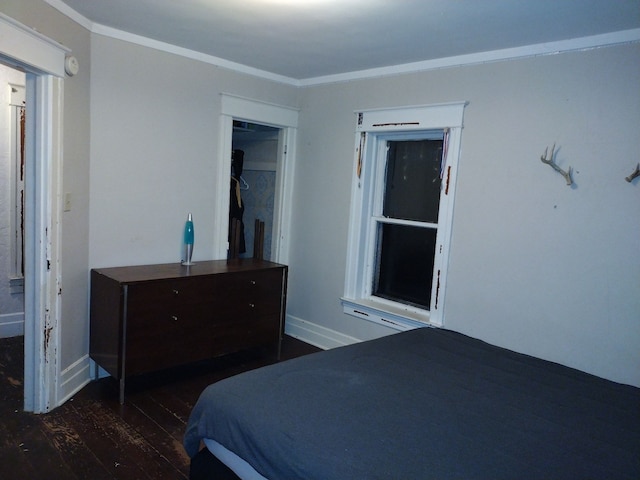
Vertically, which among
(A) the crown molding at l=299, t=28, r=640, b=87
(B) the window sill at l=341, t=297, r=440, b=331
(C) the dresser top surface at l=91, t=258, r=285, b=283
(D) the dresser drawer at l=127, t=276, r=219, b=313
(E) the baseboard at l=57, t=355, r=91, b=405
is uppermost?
(A) the crown molding at l=299, t=28, r=640, b=87

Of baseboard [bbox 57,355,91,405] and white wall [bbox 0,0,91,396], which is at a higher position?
white wall [bbox 0,0,91,396]

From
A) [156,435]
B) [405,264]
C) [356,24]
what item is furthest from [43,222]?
[405,264]

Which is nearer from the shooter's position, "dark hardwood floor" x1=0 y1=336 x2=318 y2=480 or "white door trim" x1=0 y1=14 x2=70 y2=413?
"dark hardwood floor" x1=0 y1=336 x2=318 y2=480

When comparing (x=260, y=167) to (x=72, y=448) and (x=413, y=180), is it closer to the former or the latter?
(x=413, y=180)

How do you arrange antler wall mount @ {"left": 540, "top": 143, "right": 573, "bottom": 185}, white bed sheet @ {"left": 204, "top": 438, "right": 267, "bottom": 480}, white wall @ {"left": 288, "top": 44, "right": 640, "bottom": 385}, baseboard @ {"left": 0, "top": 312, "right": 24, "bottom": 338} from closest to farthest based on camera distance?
white bed sheet @ {"left": 204, "top": 438, "right": 267, "bottom": 480} < white wall @ {"left": 288, "top": 44, "right": 640, "bottom": 385} < antler wall mount @ {"left": 540, "top": 143, "right": 573, "bottom": 185} < baseboard @ {"left": 0, "top": 312, "right": 24, "bottom": 338}

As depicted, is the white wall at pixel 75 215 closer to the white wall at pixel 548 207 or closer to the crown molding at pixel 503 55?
the crown molding at pixel 503 55

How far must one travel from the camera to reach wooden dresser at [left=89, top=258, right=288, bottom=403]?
2832mm

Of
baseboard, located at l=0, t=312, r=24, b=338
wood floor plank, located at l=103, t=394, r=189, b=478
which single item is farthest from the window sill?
baseboard, located at l=0, t=312, r=24, b=338

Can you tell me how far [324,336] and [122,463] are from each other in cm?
201

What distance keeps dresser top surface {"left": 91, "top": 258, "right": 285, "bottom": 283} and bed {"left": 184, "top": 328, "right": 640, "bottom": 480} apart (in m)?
1.20

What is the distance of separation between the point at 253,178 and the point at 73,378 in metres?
2.44

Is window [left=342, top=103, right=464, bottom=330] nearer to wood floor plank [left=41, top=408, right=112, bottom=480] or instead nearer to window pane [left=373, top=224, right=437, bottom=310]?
window pane [left=373, top=224, right=437, bottom=310]

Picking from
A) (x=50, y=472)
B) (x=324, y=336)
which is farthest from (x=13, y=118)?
(x=324, y=336)

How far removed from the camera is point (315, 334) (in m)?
4.08
